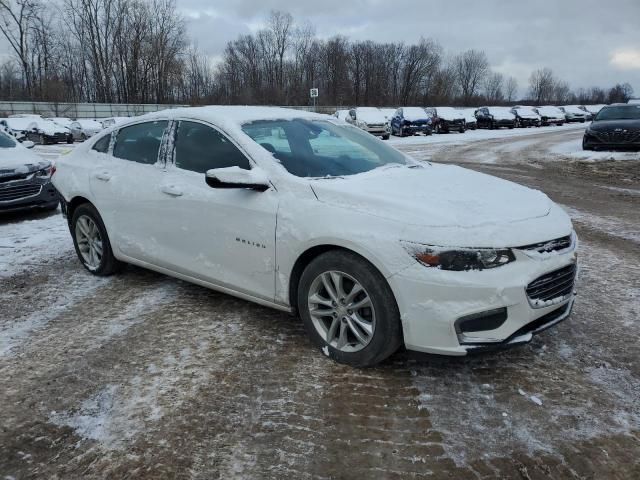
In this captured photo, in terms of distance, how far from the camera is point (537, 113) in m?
43.2

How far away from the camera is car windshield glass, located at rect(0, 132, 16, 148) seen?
879 cm

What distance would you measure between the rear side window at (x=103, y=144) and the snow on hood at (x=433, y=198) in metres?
2.66

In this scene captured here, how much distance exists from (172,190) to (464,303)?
2.50 m

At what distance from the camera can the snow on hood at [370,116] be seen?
27344 mm

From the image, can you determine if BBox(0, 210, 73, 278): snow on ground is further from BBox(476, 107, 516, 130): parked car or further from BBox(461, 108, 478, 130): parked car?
BBox(476, 107, 516, 130): parked car

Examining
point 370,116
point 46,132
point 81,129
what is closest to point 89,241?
point 370,116

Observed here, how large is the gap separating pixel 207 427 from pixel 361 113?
26507 millimetres

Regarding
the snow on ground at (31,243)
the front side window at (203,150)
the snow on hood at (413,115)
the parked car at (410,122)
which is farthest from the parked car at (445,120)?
the front side window at (203,150)

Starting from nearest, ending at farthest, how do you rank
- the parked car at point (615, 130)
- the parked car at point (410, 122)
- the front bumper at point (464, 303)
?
the front bumper at point (464, 303)
the parked car at point (615, 130)
the parked car at point (410, 122)

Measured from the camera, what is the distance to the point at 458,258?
2.89 m

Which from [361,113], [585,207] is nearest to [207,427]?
[585,207]

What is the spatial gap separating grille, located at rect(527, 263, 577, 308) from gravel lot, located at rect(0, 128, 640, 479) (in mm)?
463

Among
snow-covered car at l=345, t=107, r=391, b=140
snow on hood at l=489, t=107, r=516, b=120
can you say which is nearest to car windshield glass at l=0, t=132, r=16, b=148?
snow-covered car at l=345, t=107, r=391, b=140

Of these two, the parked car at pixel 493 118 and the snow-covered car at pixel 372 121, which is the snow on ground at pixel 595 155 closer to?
the snow-covered car at pixel 372 121
